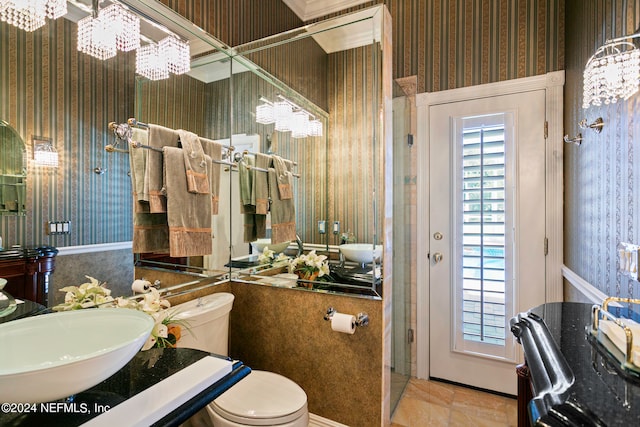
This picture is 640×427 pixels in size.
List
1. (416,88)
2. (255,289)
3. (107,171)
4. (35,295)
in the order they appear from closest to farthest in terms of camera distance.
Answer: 1. (35,295)
2. (107,171)
3. (255,289)
4. (416,88)

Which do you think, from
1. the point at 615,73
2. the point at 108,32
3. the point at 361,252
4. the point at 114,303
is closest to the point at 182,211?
Result: the point at 114,303

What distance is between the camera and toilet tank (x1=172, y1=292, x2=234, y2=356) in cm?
155

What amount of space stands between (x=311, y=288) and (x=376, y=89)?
114 cm

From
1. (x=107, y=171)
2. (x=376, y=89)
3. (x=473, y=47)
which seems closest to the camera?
(x=107, y=171)

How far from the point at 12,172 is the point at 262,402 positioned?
127cm

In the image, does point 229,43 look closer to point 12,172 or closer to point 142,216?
point 142,216

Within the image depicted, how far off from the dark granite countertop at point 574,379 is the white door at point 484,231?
128 centimetres

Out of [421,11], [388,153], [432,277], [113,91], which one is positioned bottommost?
[432,277]

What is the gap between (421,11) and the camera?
2445mm

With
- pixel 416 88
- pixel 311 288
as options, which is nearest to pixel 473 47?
pixel 416 88

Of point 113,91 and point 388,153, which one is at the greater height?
point 113,91

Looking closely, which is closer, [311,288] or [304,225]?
[311,288]

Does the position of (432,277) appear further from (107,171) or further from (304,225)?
(107,171)

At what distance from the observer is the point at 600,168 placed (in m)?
1.48
